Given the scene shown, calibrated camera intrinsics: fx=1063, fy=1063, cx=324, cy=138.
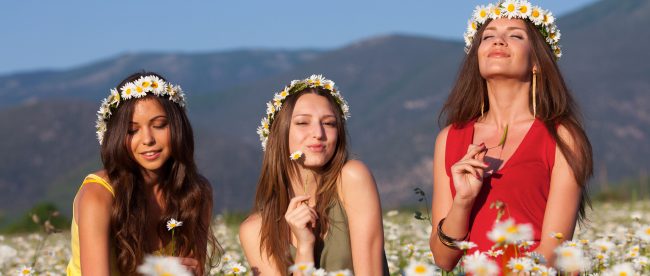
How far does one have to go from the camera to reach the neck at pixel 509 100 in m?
5.44

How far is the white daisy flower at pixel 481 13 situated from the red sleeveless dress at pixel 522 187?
655 millimetres

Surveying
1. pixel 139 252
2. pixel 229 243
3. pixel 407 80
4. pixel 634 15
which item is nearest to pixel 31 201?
pixel 229 243

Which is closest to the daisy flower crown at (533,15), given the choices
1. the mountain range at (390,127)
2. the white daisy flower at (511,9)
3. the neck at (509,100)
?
the white daisy flower at (511,9)

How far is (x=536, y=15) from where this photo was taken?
5.55 m

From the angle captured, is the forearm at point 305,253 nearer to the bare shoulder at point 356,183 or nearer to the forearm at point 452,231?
the bare shoulder at point 356,183

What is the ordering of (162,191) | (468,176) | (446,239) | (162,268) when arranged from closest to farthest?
(162,268) → (468,176) → (446,239) → (162,191)

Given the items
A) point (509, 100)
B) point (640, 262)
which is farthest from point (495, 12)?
point (640, 262)

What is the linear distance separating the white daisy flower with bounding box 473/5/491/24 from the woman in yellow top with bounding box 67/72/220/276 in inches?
67.5

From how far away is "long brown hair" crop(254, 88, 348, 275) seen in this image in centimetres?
540

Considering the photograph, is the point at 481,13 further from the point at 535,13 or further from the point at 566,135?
the point at 566,135

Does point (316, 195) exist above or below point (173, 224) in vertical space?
above

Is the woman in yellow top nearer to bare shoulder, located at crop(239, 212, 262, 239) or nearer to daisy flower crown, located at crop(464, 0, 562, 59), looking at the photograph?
bare shoulder, located at crop(239, 212, 262, 239)

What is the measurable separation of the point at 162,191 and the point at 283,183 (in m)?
0.91

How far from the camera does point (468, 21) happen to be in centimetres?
577
